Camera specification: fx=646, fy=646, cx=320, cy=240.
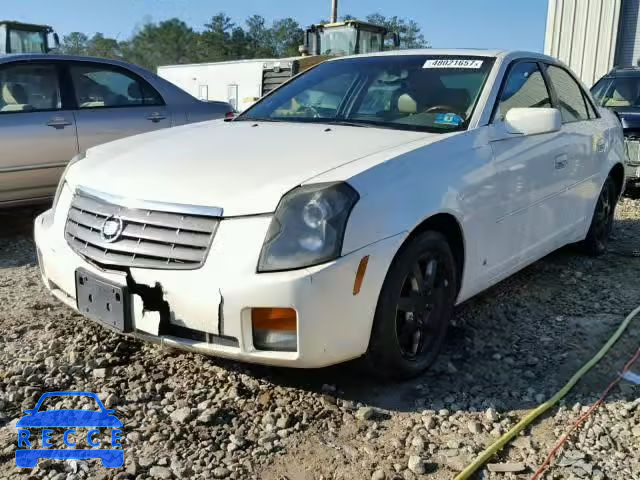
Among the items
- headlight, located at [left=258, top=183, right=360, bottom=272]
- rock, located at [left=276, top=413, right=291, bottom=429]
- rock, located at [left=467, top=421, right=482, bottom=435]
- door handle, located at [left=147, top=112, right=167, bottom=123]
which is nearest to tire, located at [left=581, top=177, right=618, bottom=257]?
rock, located at [left=467, top=421, right=482, bottom=435]

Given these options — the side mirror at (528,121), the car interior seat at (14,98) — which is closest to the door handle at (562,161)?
the side mirror at (528,121)

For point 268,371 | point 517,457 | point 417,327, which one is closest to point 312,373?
point 268,371

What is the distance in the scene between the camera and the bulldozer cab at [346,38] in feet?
52.3

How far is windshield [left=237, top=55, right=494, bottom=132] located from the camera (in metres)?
3.34

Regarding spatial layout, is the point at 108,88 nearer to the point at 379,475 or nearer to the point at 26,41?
the point at 379,475

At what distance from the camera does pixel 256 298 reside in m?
2.30

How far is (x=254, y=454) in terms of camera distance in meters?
2.33

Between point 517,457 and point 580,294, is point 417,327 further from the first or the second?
point 580,294

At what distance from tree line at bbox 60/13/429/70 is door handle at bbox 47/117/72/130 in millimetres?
16751

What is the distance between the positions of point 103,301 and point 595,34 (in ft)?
61.4

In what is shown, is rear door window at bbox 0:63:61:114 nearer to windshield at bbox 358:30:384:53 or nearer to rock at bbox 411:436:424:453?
rock at bbox 411:436:424:453

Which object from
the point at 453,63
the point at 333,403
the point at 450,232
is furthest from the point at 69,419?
the point at 453,63

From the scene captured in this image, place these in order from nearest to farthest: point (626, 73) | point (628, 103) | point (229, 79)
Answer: point (628, 103) < point (626, 73) < point (229, 79)

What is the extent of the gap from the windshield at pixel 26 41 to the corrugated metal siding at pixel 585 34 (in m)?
13.5
